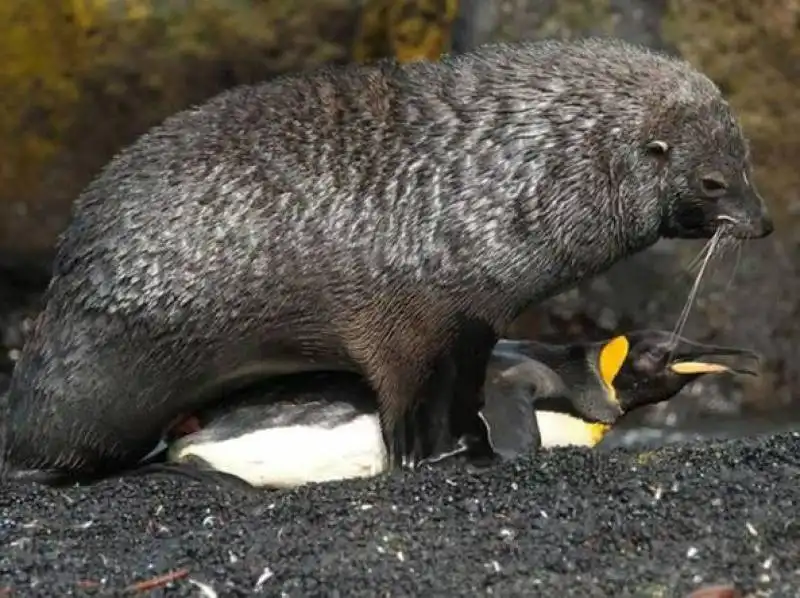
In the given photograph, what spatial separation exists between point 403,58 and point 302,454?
1.64 metres

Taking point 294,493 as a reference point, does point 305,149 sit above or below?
above

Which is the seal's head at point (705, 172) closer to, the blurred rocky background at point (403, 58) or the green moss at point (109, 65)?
the blurred rocky background at point (403, 58)

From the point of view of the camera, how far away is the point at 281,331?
11.2 ft

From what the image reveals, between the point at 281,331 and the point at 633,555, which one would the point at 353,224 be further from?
the point at 633,555

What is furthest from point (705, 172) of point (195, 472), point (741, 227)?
point (195, 472)

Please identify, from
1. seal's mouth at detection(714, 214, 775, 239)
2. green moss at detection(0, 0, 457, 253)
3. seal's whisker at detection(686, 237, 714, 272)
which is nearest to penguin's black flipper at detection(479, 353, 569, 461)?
seal's whisker at detection(686, 237, 714, 272)

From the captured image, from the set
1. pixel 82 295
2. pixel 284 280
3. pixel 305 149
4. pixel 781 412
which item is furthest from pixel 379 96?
pixel 781 412

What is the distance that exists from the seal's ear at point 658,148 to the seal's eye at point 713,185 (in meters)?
0.12

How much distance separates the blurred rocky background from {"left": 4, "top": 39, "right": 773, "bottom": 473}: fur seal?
2.82 ft

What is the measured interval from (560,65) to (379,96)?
465 millimetres

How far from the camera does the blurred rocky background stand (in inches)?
170

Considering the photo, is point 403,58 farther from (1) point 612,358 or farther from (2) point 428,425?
(2) point 428,425

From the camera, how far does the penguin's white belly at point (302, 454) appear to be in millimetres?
3494

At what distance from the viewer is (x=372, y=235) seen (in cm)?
341
